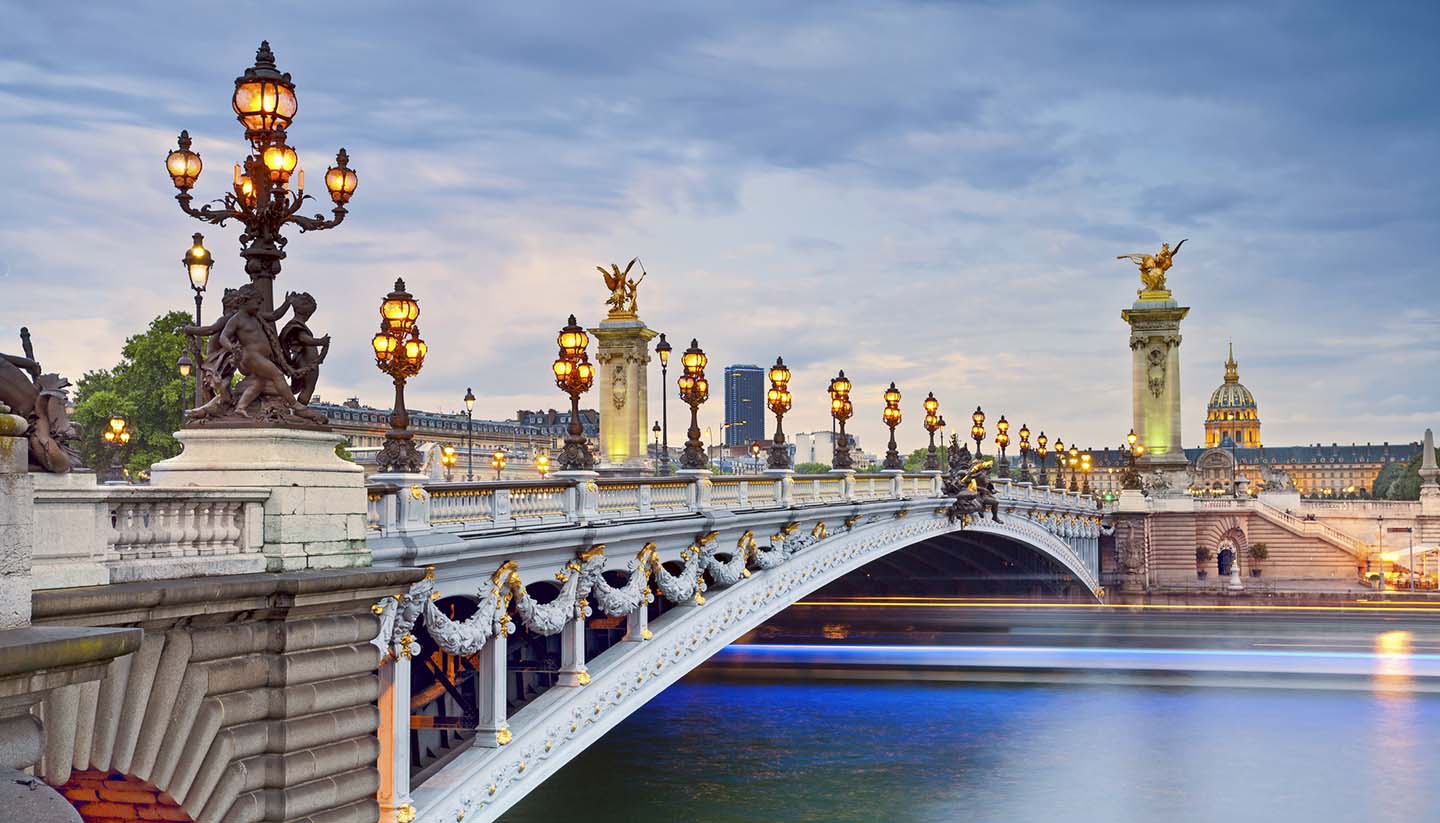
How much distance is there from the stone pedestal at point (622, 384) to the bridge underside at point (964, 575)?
1495 cm

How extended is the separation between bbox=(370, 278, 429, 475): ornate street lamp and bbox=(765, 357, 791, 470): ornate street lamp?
14.7 meters

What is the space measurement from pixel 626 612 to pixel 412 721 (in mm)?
4618

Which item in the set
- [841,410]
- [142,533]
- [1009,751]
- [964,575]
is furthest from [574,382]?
[964,575]

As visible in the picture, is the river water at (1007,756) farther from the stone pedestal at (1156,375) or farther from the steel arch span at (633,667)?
the stone pedestal at (1156,375)

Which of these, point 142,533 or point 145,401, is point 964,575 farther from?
point 142,533

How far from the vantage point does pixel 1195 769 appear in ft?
135

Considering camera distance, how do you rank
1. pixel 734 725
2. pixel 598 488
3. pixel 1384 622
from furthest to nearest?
1. pixel 1384 622
2. pixel 734 725
3. pixel 598 488

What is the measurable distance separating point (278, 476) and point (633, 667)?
1296cm

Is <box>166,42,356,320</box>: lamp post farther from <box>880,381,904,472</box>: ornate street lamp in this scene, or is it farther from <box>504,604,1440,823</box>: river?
<box>880,381,904,472</box>: ornate street lamp

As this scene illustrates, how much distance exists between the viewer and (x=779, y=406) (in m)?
37.2

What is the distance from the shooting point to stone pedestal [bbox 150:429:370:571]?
45.2 ft

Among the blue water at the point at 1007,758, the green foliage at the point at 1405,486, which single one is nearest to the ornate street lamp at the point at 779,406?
the blue water at the point at 1007,758

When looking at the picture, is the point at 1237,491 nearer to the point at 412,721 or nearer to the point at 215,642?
the point at 412,721

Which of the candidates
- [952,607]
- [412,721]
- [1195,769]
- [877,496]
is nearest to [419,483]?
[412,721]
